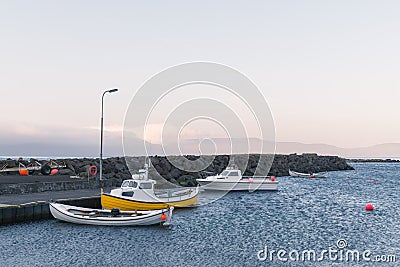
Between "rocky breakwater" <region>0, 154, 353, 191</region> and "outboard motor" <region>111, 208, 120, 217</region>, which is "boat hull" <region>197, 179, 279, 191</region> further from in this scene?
"outboard motor" <region>111, 208, 120, 217</region>

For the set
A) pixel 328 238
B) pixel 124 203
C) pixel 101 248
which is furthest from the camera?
pixel 124 203

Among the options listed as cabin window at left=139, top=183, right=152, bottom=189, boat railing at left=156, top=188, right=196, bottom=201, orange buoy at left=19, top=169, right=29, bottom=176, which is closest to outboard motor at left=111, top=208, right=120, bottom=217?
cabin window at left=139, top=183, right=152, bottom=189

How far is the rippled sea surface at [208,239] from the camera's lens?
1939cm

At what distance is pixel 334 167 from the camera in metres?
131

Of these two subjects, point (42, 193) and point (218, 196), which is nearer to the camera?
point (42, 193)

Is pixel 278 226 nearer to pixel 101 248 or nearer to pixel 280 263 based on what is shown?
pixel 280 263

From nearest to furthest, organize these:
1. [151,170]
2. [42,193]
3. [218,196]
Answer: [42,193] < [218,196] < [151,170]

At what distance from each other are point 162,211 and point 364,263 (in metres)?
12.6

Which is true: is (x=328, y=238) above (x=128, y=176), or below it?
below

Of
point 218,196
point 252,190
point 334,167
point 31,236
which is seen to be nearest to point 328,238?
point 31,236

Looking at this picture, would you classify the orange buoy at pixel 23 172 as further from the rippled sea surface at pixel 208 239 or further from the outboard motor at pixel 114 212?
the outboard motor at pixel 114 212

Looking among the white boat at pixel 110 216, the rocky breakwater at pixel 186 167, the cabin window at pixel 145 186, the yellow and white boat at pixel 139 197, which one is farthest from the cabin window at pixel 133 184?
the rocky breakwater at pixel 186 167

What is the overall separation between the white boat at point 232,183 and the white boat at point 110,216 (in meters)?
25.3

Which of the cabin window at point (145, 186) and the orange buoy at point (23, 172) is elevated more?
the orange buoy at point (23, 172)
